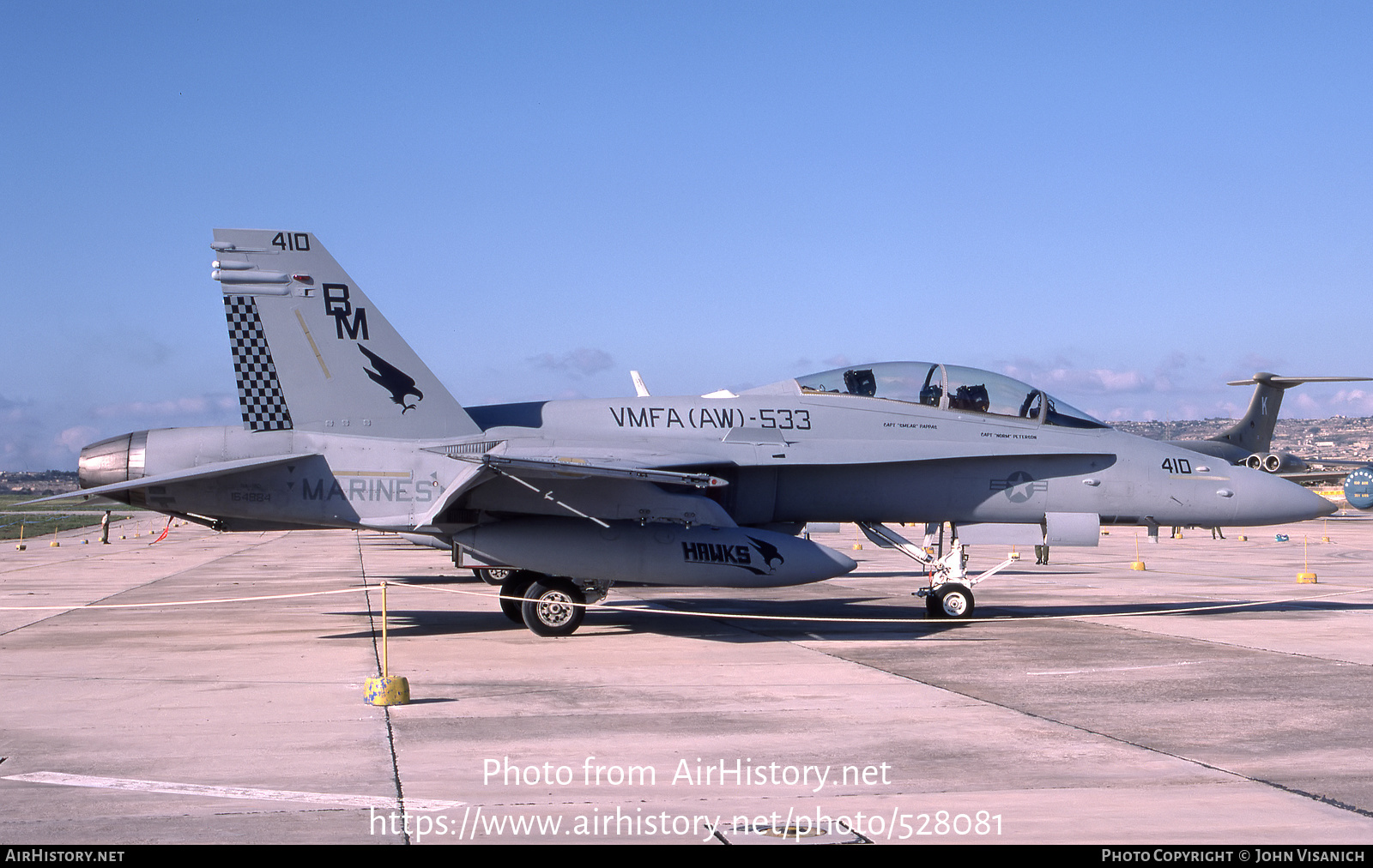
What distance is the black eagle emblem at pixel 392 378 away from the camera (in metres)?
12.3

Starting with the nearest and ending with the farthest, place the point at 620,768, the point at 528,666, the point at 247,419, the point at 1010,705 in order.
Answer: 1. the point at 620,768
2. the point at 1010,705
3. the point at 528,666
4. the point at 247,419

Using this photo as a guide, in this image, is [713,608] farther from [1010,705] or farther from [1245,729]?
[1245,729]

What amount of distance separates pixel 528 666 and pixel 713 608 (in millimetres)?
5895

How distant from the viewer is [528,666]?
1027 cm

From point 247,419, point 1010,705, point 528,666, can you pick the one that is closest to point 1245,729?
point 1010,705

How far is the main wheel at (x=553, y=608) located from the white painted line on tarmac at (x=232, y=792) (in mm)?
6540

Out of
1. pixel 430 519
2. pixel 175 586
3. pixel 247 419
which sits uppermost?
pixel 247 419

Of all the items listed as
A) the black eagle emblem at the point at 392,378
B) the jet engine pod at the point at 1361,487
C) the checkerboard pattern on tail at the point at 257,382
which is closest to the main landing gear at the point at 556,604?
the black eagle emblem at the point at 392,378

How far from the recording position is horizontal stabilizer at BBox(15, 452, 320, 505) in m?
11.5

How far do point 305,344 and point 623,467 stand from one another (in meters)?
3.90

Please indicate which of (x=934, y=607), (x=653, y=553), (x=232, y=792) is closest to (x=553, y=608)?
(x=653, y=553)

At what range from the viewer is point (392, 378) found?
1241cm

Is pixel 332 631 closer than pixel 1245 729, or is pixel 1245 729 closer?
pixel 1245 729

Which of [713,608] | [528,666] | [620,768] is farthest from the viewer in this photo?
[713,608]
